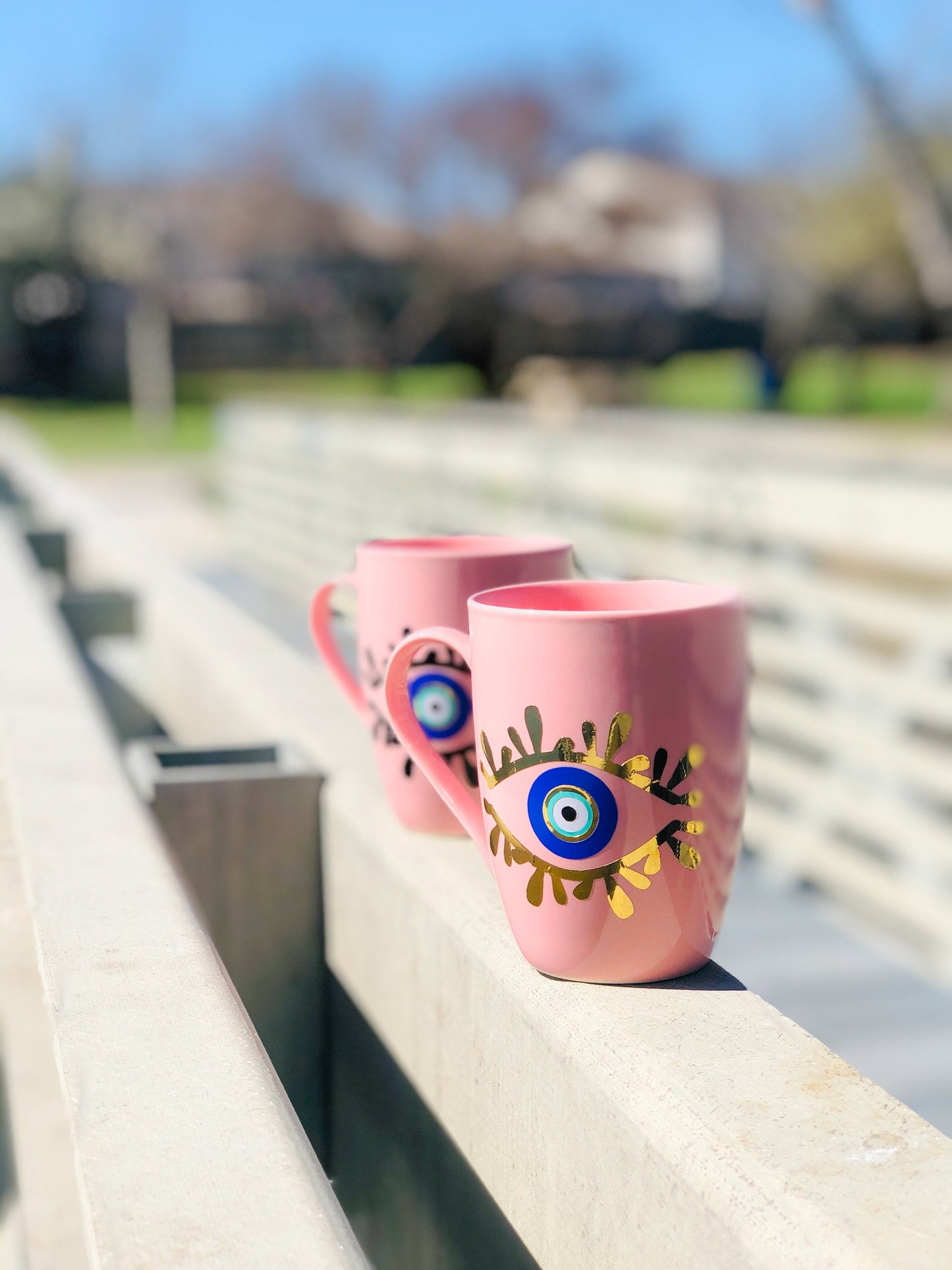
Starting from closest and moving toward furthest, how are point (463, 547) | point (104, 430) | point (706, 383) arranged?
point (463, 547) → point (104, 430) → point (706, 383)

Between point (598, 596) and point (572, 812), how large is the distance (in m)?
0.17

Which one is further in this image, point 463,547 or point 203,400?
point 203,400

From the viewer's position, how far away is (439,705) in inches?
37.3

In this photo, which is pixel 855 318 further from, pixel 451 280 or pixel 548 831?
pixel 548 831

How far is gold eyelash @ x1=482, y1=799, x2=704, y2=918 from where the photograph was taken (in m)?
0.72

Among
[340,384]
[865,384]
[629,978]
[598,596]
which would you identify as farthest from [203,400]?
[629,978]

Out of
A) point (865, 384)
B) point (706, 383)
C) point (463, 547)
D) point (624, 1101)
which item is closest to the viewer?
point (624, 1101)

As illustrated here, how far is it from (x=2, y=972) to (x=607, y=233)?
50569 mm

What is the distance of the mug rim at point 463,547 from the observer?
950 millimetres

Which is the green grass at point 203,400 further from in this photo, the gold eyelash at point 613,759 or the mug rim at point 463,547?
the gold eyelash at point 613,759

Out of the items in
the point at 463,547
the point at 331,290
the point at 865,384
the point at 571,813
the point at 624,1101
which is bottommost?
the point at 624,1101

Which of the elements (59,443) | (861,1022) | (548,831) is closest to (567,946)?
(548,831)

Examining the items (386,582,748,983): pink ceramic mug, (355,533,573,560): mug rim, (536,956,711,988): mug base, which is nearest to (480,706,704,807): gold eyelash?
(386,582,748,983): pink ceramic mug

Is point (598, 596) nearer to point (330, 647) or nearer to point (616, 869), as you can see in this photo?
point (616, 869)
